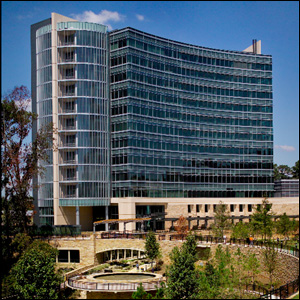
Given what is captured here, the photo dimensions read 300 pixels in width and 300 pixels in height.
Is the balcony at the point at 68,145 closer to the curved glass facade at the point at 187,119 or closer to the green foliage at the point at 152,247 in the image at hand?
the curved glass facade at the point at 187,119

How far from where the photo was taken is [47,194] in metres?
80.7

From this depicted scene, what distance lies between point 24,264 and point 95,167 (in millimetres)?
31083

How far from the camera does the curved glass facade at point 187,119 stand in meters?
82.5

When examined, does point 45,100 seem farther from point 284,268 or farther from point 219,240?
point 284,268

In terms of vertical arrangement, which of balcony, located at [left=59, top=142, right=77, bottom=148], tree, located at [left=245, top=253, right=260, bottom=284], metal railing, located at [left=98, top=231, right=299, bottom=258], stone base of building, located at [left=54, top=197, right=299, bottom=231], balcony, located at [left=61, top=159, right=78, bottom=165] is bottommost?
tree, located at [left=245, top=253, right=260, bottom=284]

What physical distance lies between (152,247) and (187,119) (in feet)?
110

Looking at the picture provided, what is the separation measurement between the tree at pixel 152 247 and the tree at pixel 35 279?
13.6 m

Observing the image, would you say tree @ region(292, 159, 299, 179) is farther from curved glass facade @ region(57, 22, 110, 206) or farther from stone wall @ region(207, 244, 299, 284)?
stone wall @ region(207, 244, 299, 284)

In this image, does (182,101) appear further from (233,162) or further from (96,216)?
(96,216)

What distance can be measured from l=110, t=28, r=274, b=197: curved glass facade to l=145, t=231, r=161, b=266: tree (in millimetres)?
18872

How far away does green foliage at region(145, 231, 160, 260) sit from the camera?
6228 centimetres

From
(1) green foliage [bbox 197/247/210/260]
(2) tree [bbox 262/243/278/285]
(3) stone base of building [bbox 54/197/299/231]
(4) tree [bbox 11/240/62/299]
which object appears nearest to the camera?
(2) tree [bbox 262/243/278/285]

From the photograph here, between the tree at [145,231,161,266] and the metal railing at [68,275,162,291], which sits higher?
the tree at [145,231,161,266]

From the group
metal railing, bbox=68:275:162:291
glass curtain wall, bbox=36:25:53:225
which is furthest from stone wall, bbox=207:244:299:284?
glass curtain wall, bbox=36:25:53:225
